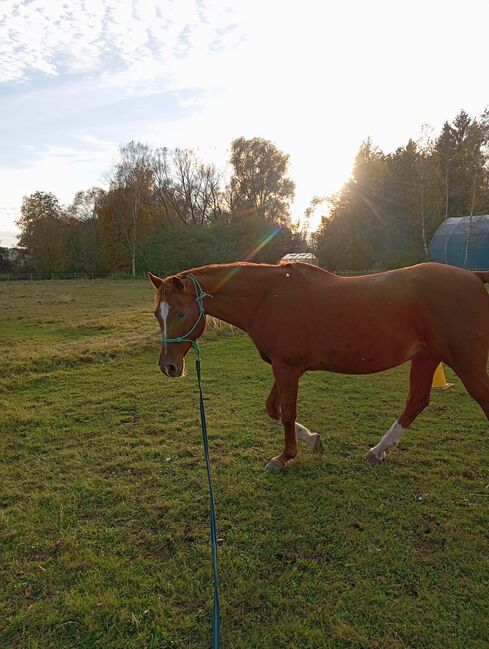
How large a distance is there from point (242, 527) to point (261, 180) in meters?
43.9

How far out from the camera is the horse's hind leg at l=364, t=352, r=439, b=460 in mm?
4355

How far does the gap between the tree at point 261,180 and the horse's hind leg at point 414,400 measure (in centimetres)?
4016

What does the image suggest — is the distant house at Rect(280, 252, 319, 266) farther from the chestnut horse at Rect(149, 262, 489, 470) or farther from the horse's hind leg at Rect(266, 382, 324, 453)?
the chestnut horse at Rect(149, 262, 489, 470)

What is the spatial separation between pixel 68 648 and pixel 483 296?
13.7 feet

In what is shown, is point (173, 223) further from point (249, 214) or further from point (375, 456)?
point (375, 456)

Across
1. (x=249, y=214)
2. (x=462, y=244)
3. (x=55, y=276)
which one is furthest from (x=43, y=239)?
(x=462, y=244)

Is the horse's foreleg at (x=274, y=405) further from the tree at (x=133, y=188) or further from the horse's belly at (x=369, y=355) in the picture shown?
the tree at (x=133, y=188)

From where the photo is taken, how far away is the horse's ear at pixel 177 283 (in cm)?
369

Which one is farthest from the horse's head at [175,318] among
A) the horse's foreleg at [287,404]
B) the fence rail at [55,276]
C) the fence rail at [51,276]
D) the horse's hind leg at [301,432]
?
the fence rail at [51,276]

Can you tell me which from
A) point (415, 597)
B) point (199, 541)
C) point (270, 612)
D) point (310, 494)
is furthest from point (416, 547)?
point (199, 541)

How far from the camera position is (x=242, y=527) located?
10.9ft

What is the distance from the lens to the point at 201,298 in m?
3.91

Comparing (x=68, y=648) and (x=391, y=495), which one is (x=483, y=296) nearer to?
(x=391, y=495)

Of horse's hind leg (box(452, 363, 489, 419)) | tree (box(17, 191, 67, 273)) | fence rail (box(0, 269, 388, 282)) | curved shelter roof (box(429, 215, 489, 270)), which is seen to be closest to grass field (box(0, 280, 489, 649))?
horse's hind leg (box(452, 363, 489, 419))
